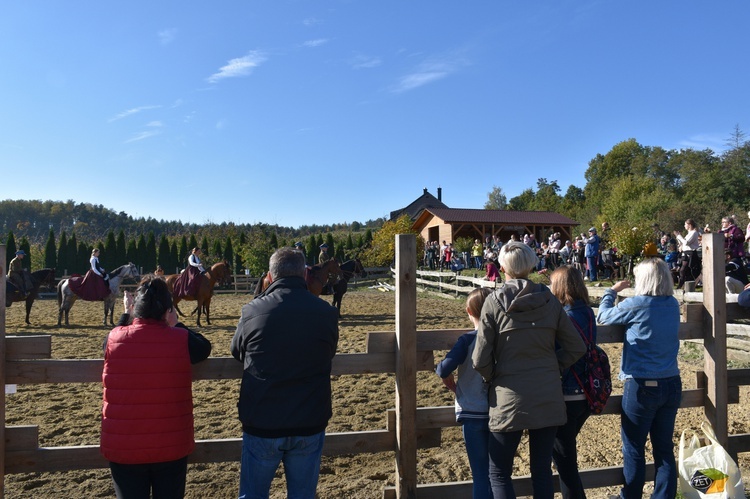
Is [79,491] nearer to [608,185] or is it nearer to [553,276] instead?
[553,276]

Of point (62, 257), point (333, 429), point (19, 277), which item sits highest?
point (62, 257)

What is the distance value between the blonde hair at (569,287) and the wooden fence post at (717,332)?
3.72 feet

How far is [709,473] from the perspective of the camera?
3.45m

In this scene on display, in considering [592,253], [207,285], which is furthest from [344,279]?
[592,253]

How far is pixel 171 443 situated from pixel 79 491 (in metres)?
2.52

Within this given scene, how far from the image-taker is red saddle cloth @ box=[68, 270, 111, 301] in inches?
574

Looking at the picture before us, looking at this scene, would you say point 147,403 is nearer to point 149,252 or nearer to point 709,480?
point 709,480

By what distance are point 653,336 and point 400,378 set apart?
1615 mm

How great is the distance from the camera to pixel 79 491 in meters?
4.39

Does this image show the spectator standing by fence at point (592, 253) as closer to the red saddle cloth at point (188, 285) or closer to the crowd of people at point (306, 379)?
the red saddle cloth at point (188, 285)

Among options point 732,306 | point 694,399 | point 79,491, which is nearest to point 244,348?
point 79,491

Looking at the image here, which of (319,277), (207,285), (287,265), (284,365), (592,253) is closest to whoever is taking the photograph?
(284,365)

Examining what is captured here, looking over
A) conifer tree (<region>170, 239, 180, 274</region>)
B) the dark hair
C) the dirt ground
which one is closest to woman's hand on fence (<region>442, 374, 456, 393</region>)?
the dark hair

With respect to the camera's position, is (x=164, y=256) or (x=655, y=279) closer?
(x=655, y=279)
